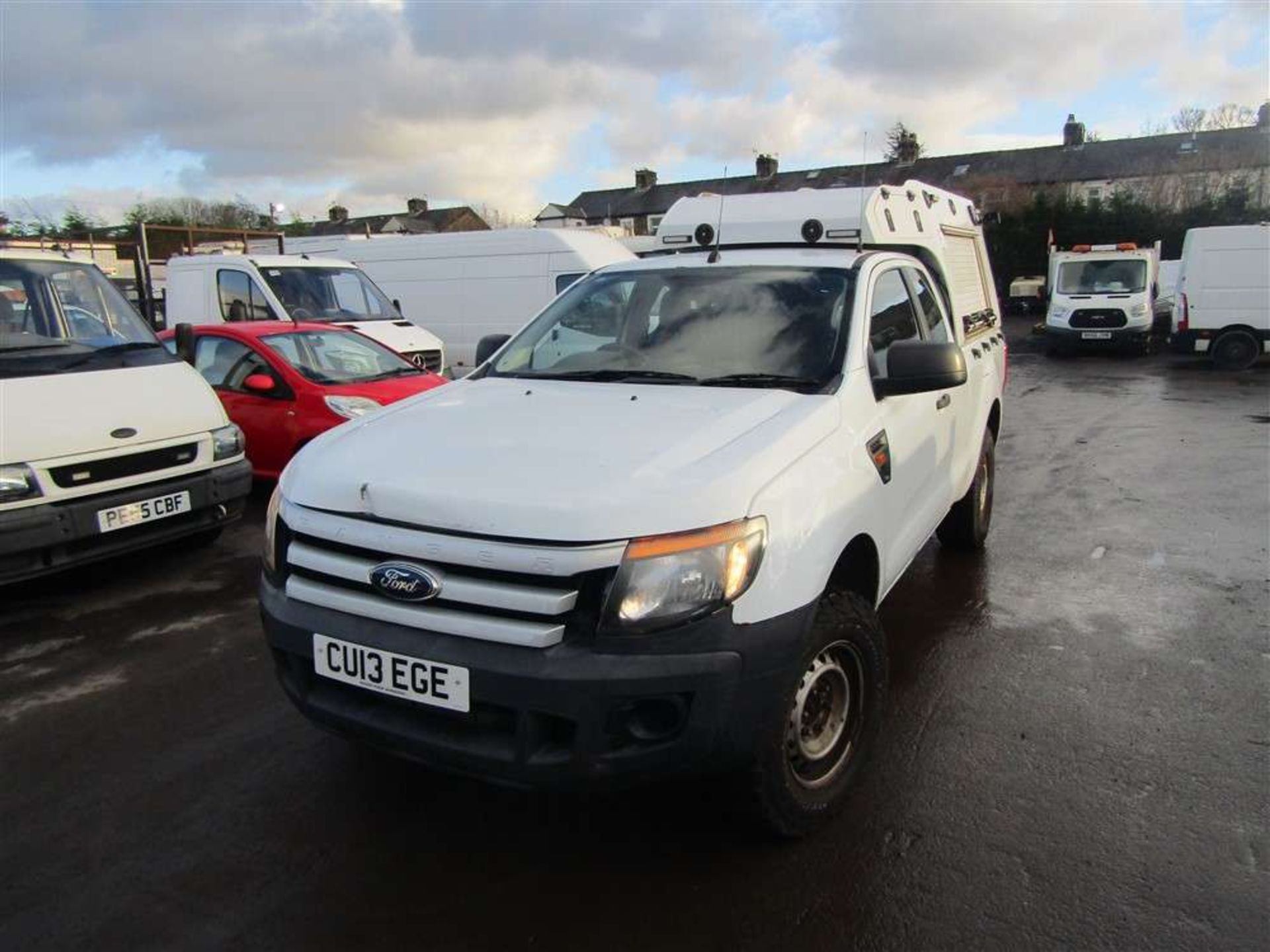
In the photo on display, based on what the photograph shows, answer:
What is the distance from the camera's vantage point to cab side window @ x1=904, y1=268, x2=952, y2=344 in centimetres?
438

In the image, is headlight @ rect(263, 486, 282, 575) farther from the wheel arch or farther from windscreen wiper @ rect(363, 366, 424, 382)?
windscreen wiper @ rect(363, 366, 424, 382)

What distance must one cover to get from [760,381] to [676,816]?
61.6 inches

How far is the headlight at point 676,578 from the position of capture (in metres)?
2.32

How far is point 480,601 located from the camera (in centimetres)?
240

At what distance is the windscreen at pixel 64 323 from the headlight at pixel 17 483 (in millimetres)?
823

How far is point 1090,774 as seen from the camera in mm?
3213

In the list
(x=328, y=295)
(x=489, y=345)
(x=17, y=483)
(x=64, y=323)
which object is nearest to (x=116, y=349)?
(x=64, y=323)

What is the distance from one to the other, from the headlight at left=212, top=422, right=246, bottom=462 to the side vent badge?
424 centimetres

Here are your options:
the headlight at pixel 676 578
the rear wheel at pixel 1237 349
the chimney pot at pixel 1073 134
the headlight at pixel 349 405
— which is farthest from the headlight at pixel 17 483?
the chimney pot at pixel 1073 134

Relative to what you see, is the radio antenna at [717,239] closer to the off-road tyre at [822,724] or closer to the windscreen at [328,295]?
the off-road tyre at [822,724]

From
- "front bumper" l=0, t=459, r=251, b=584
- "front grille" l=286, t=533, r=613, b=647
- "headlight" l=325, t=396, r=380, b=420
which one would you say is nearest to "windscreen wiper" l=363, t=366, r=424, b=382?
"headlight" l=325, t=396, r=380, b=420

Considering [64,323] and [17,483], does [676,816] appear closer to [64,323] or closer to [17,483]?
[17,483]

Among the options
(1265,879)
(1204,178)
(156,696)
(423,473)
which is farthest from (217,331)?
(1204,178)

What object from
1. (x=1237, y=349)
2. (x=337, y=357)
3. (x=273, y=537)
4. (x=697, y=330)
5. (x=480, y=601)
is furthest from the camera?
(x=1237, y=349)
